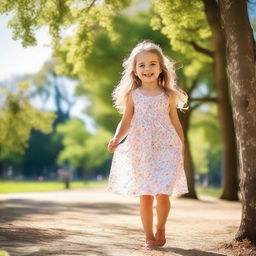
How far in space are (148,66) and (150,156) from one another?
111 centimetres

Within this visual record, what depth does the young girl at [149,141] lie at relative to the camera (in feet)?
17.0

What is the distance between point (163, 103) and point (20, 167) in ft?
242

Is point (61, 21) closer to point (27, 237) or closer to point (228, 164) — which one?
point (27, 237)

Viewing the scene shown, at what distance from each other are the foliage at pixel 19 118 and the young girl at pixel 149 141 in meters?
15.5

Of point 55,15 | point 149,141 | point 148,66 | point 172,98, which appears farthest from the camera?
point 55,15

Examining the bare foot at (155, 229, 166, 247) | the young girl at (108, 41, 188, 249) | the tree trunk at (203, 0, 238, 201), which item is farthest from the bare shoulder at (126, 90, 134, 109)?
the tree trunk at (203, 0, 238, 201)

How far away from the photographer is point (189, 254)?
191 inches

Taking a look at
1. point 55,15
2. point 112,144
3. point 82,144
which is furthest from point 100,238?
point 82,144

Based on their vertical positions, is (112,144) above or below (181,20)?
below

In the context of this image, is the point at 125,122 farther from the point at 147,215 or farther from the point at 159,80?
the point at 147,215

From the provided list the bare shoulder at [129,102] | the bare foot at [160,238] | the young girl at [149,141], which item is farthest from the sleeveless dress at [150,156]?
the bare foot at [160,238]

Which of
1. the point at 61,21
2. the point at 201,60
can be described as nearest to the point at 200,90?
the point at 201,60

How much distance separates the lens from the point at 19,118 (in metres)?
20.8

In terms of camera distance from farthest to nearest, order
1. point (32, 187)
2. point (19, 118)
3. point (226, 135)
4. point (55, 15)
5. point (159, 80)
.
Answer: point (32, 187), point (19, 118), point (226, 135), point (55, 15), point (159, 80)
